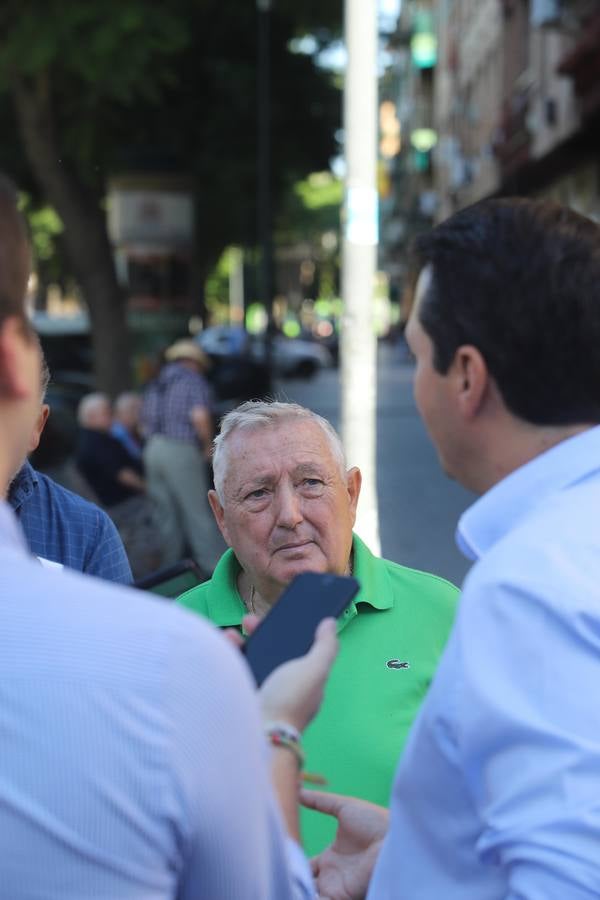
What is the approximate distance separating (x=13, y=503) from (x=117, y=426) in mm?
8522

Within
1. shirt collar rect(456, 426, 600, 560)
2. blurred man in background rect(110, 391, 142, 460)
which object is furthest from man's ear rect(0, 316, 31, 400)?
blurred man in background rect(110, 391, 142, 460)

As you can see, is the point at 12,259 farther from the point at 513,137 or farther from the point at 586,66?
the point at 513,137

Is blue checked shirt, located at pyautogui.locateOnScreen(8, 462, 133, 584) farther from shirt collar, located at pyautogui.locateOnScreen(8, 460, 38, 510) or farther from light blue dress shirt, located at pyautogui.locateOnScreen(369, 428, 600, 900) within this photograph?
light blue dress shirt, located at pyautogui.locateOnScreen(369, 428, 600, 900)

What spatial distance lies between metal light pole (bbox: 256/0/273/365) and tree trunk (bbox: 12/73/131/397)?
2699 mm

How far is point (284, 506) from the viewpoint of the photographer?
10.1 feet

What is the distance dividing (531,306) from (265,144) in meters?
17.2

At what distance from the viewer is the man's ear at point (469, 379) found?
1659mm

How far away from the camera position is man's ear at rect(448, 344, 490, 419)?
1659 mm

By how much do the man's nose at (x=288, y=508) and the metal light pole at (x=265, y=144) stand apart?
46.3 ft

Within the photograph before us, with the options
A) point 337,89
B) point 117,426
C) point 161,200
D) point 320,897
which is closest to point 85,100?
point 161,200

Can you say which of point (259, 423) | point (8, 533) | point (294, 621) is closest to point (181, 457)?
point (259, 423)

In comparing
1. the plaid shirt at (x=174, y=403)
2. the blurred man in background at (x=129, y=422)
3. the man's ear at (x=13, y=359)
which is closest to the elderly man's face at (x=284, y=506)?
the man's ear at (x=13, y=359)

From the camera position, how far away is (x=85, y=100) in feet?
46.5

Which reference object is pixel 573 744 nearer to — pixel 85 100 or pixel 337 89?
pixel 85 100
